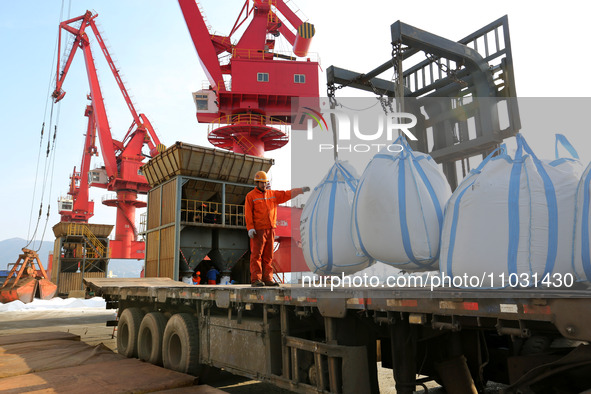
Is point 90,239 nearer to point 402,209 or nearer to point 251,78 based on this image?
point 251,78

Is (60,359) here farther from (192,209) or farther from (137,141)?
(137,141)

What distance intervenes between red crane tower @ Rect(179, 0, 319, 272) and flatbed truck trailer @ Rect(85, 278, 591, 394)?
61.9 ft

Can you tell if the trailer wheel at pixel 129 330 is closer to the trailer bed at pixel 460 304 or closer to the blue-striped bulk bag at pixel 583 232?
the trailer bed at pixel 460 304

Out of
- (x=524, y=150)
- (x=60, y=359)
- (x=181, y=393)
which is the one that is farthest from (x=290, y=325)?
(x=60, y=359)

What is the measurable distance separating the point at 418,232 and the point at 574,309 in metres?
1.33

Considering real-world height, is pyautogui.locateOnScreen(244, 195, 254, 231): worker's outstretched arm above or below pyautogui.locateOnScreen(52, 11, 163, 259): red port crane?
below

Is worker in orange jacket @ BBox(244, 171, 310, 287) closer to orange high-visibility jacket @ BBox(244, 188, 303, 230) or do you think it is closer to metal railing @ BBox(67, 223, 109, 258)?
orange high-visibility jacket @ BBox(244, 188, 303, 230)

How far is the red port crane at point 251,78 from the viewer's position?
23266 mm

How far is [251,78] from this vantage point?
76.0 ft

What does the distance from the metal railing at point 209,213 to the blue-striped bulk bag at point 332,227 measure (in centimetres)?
913

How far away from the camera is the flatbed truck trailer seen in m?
2.24

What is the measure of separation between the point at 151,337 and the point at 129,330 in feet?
2.12

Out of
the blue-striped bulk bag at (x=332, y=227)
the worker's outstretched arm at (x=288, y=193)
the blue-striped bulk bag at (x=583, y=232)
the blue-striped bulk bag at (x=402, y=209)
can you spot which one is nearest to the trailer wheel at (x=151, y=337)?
the worker's outstretched arm at (x=288, y=193)

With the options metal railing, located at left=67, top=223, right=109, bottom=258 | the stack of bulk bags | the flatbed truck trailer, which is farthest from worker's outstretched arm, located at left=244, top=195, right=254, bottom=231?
metal railing, located at left=67, top=223, right=109, bottom=258
